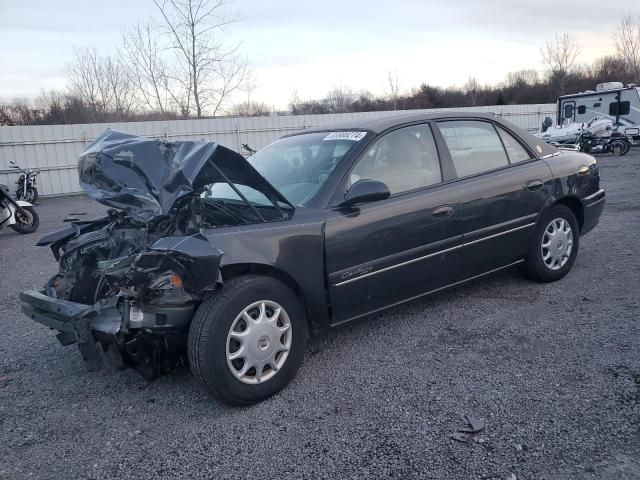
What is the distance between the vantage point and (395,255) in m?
3.59

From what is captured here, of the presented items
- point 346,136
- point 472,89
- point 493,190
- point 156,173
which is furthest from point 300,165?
point 472,89

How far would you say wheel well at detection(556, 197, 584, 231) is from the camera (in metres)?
4.83

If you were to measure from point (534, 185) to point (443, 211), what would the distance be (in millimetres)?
1145

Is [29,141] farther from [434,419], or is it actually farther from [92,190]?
[434,419]

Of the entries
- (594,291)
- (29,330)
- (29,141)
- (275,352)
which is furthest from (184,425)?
(29,141)

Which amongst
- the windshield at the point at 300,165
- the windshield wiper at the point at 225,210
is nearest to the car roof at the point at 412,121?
the windshield at the point at 300,165

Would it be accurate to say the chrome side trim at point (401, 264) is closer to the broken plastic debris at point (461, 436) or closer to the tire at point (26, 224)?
the broken plastic debris at point (461, 436)

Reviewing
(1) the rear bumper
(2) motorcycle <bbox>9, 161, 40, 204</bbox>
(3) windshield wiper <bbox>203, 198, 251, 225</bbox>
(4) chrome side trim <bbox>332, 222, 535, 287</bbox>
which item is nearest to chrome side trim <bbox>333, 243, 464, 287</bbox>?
(4) chrome side trim <bbox>332, 222, 535, 287</bbox>

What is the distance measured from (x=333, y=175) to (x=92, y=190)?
1533 millimetres

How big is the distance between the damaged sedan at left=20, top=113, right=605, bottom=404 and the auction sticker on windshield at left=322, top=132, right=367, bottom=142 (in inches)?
0.7

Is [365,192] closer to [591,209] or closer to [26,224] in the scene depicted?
[591,209]

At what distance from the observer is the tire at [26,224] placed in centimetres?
1002

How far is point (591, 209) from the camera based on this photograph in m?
5.01

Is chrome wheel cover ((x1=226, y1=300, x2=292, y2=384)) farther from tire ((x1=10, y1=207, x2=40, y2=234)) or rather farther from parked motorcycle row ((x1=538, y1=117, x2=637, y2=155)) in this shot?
parked motorcycle row ((x1=538, y1=117, x2=637, y2=155))
